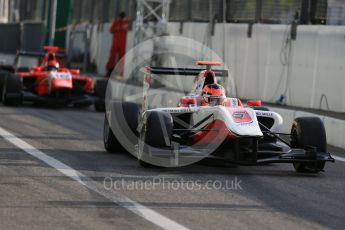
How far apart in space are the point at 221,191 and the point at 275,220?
158 cm

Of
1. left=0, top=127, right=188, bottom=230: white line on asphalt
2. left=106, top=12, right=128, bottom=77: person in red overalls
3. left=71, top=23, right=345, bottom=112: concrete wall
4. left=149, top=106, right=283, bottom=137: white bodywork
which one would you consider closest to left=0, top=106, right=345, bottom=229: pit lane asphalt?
left=0, top=127, right=188, bottom=230: white line on asphalt

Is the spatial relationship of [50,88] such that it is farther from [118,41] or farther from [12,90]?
[118,41]

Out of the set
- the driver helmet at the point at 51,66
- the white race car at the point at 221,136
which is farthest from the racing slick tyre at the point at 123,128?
the driver helmet at the point at 51,66

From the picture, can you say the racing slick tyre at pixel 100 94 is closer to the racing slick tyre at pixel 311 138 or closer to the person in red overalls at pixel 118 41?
the person in red overalls at pixel 118 41

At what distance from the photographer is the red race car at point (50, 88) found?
20156 millimetres

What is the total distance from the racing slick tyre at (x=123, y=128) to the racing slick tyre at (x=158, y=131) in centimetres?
137

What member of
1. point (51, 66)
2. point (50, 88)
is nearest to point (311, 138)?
point (50, 88)

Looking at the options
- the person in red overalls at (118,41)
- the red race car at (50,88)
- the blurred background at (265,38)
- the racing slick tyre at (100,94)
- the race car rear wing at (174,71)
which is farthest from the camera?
the person in red overalls at (118,41)

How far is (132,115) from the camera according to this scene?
40.3ft

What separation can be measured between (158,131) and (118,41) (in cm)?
2000

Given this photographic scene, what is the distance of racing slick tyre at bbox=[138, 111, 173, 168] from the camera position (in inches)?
424

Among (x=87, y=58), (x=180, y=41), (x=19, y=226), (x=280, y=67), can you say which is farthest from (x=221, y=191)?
(x=87, y=58)

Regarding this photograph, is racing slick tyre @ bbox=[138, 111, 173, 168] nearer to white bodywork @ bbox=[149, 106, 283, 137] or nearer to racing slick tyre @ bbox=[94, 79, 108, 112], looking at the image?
white bodywork @ bbox=[149, 106, 283, 137]

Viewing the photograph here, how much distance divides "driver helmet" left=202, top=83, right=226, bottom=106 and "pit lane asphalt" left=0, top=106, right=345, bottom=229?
0.75 meters
